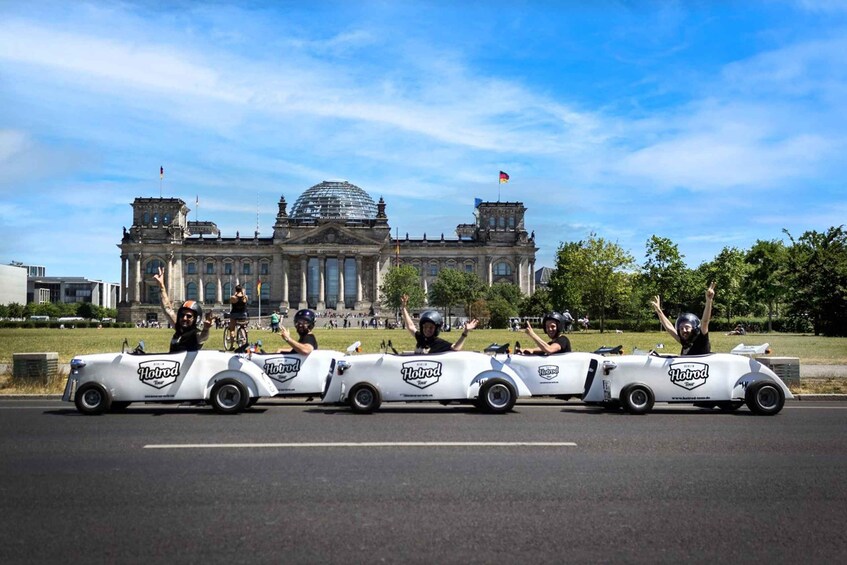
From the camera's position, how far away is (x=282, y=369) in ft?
47.7

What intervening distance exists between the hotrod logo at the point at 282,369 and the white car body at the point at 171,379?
497 mm

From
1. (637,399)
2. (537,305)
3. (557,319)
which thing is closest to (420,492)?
(637,399)

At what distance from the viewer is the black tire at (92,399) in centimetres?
1359

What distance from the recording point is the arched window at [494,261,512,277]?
455 feet

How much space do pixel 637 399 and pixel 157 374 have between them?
8613mm

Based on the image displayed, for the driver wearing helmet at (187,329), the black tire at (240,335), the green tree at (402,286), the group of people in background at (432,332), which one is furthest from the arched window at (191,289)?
the driver wearing helmet at (187,329)

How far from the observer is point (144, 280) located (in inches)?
5320

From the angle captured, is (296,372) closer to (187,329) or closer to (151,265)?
(187,329)

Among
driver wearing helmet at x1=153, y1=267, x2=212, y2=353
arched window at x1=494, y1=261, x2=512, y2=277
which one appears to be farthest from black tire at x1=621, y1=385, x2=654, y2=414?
arched window at x1=494, y1=261, x2=512, y2=277

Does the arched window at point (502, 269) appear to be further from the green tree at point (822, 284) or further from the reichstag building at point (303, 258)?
the green tree at point (822, 284)

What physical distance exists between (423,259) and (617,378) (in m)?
127

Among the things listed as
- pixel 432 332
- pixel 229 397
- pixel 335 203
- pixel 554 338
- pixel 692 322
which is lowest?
pixel 229 397

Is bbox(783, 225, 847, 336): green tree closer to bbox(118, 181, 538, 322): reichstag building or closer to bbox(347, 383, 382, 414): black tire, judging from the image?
bbox(347, 383, 382, 414): black tire

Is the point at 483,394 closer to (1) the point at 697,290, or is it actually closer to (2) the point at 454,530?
(2) the point at 454,530
